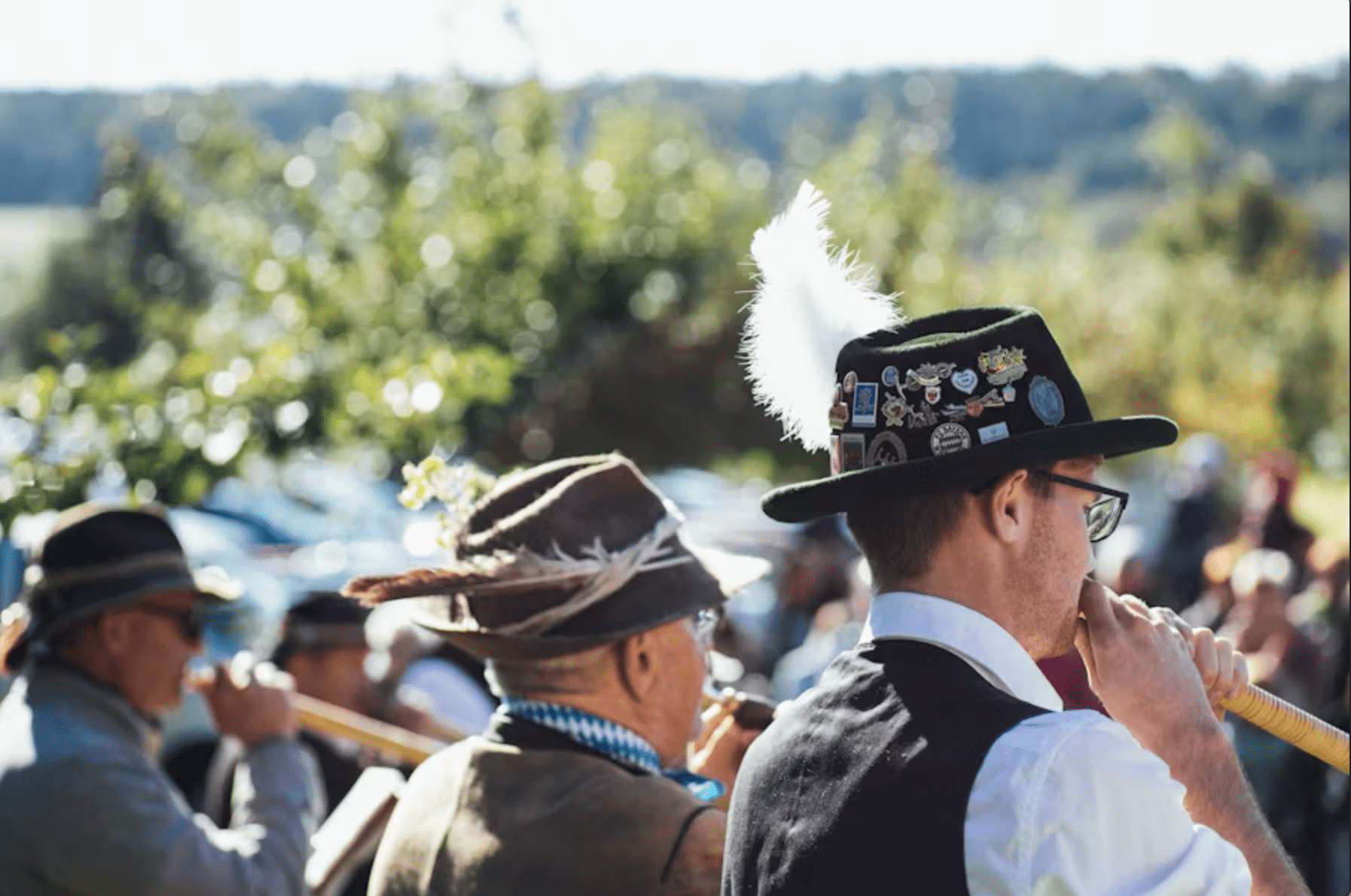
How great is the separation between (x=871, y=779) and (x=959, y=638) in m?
0.21

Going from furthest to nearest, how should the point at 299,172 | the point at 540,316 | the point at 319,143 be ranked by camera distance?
the point at 319,143, the point at 299,172, the point at 540,316

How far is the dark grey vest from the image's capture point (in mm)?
1721

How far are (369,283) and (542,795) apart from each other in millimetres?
7708

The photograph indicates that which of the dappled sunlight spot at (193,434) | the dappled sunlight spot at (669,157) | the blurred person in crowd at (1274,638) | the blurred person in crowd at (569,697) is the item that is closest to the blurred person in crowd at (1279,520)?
the blurred person in crowd at (1274,638)

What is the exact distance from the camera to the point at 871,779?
1.80m

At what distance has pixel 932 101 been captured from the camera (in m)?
22.8

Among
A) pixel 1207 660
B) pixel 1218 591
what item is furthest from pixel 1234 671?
pixel 1218 591

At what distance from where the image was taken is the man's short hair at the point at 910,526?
194cm

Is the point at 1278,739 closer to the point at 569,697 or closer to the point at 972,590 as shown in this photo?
the point at 569,697

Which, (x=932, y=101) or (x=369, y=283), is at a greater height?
(x=932, y=101)

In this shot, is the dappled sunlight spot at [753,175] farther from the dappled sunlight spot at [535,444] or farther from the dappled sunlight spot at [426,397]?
the dappled sunlight spot at [426,397]

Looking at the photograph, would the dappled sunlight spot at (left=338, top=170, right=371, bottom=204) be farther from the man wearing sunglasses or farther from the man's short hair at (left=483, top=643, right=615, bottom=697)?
the man wearing sunglasses

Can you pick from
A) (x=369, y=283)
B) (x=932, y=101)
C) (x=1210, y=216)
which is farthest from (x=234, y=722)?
(x=1210, y=216)

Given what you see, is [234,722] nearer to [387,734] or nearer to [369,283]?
[387,734]
